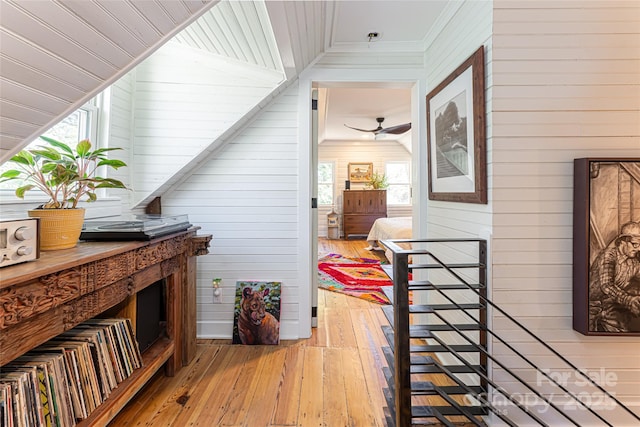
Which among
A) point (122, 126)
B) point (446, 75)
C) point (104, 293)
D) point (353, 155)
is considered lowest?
point (104, 293)

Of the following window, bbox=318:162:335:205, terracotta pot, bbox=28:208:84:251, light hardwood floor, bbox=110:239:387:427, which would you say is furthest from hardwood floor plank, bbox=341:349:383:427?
window, bbox=318:162:335:205

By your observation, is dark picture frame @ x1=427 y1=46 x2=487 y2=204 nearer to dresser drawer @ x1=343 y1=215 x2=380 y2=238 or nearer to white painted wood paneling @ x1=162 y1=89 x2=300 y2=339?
white painted wood paneling @ x1=162 y1=89 x2=300 y2=339

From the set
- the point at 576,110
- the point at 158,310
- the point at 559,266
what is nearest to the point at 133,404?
the point at 158,310

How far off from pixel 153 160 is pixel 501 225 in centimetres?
237

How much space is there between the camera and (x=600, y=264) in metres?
1.41

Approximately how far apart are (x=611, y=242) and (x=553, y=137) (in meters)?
0.55

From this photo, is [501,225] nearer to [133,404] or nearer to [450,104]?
[450,104]

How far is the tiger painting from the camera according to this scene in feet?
7.87

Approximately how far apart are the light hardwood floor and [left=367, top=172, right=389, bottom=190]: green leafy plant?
5106mm

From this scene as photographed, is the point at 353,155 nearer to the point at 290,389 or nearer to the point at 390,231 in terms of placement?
the point at 390,231

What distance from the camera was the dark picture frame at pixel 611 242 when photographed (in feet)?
4.57

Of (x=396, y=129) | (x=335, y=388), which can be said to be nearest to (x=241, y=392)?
(x=335, y=388)

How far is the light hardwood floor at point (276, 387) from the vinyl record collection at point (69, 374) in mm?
358

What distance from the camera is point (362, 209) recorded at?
725cm
